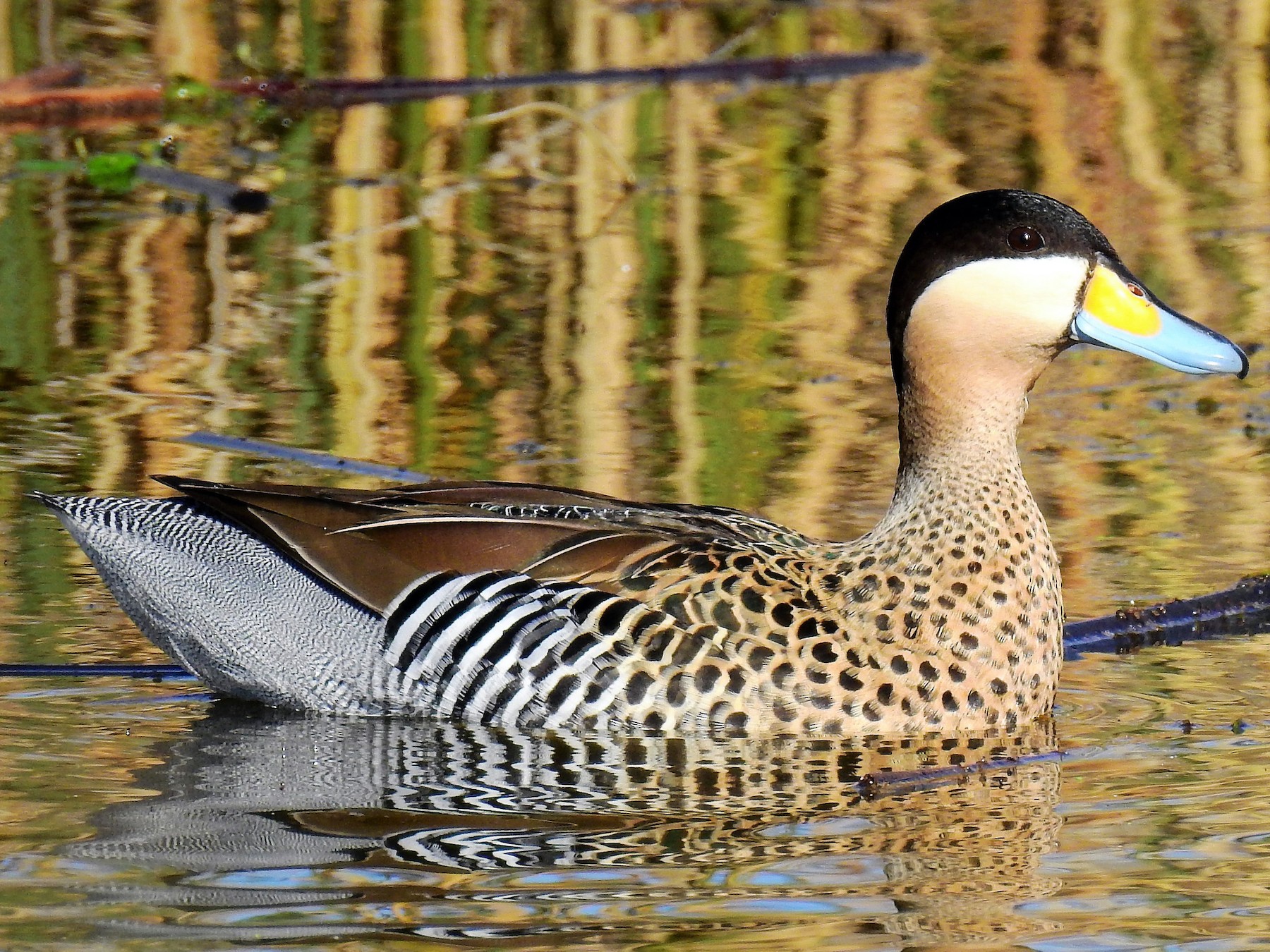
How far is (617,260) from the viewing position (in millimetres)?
11125

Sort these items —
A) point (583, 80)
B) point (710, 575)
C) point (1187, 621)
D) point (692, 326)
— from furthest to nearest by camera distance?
point (583, 80) → point (692, 326) → point (1187, 621) → point (710, 575)

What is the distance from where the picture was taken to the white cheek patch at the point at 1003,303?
21.3ft

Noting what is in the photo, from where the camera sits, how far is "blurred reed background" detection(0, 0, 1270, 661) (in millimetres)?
8250

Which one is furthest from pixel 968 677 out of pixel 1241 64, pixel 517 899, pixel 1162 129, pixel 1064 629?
pixel 1241 64

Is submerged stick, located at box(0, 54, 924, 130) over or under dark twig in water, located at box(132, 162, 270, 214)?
over

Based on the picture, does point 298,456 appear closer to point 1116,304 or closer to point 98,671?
point 98,671

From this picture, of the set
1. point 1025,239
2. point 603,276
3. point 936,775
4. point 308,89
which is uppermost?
point 308,89

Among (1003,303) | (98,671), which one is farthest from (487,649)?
(1003,303)

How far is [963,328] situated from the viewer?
21.5 ft

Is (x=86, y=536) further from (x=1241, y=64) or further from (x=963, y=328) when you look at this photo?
(x=1241, y=64)

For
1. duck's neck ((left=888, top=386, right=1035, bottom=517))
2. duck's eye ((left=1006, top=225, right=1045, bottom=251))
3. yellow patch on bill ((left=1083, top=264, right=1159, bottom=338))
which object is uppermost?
duck's eye ((left=1006, top=225, right=1045, bottom=251))

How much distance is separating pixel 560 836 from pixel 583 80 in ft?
30.2

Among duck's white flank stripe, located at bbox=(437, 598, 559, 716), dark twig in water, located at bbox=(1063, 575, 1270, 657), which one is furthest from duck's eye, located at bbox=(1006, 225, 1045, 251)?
duck's white flank stripe, located at bbox=(437, 598, 559, 716)

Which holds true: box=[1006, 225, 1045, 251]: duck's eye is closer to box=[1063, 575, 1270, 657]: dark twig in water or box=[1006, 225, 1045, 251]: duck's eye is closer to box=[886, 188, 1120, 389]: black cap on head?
box=[886, 188, 1120, 389]: black cap on head
